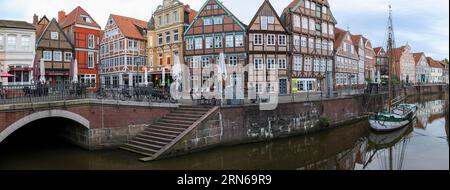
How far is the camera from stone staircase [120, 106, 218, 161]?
1515cm

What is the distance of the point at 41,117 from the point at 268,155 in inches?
456

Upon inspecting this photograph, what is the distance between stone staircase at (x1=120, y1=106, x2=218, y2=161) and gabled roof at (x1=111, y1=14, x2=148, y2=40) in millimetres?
21841

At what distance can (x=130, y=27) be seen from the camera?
38.3m

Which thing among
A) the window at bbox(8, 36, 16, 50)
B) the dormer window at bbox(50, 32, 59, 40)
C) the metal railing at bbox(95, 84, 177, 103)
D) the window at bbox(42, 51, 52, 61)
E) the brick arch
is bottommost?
the brick arch

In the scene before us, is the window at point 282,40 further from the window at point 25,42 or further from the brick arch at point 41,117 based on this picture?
the window at point 25,42

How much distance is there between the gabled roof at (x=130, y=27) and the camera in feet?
121

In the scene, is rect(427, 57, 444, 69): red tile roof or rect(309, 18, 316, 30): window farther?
rect(427, 57, 444, 69): red tile roof

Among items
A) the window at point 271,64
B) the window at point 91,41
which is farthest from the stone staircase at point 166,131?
the window at point 91,41

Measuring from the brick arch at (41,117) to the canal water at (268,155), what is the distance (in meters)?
1.57

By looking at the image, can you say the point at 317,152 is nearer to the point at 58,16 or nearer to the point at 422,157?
the point at 422,157

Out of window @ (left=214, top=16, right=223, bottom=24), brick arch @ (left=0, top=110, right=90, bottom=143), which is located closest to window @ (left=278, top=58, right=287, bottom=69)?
window @ (left=214, top=16, right=223, bottom=24)

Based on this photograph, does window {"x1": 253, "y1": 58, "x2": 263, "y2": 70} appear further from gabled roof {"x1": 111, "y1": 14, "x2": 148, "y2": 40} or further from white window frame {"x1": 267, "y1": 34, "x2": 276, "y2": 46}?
gabled roof {"x1": 111, "y1": 14, "x2": 148, "y2": 40}

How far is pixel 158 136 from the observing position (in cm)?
1630
